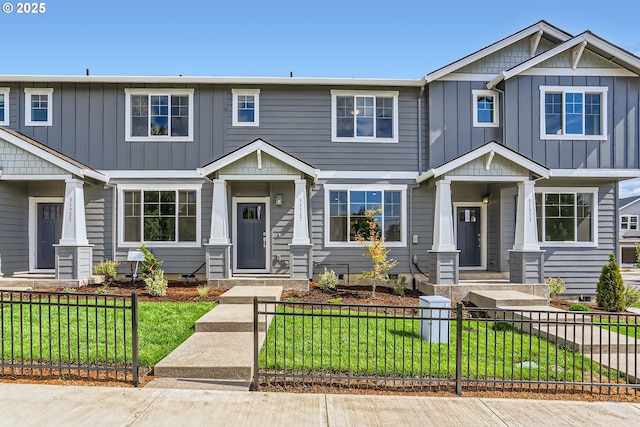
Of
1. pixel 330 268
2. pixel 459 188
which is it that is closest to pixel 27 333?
pixel 330 268

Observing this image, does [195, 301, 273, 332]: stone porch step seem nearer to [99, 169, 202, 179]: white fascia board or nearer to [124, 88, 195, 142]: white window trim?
[99, 169, 202, 179]: white fascia board

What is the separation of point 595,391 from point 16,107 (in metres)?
15.4

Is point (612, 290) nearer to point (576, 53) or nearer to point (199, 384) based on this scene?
Answer: point (576, 53)

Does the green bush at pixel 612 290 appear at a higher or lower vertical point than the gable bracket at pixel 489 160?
lower

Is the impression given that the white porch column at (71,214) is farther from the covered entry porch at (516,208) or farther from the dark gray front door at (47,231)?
the covered entry porch at (516,208)

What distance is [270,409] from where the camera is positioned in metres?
4.52

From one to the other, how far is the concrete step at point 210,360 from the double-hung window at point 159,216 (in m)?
6.28

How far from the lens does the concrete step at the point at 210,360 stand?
17.4ft

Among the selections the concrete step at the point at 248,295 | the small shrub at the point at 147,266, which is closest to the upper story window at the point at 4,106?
the small shrub at the point at 147,266

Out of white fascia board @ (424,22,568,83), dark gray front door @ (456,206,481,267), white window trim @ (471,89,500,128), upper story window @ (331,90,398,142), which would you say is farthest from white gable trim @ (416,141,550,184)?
A: white fascia board @ (424,22,568,83)

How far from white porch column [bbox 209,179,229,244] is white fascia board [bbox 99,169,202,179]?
1654 millimetres

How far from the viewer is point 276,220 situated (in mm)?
12406

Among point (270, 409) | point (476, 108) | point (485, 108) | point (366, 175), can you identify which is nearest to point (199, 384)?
point (270, 409)

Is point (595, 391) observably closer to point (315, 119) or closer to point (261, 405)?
point (261, 405)
